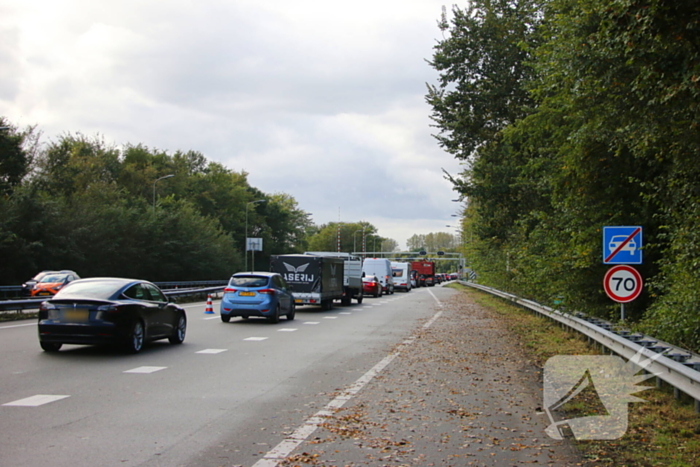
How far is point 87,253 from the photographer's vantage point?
4531 centimetres

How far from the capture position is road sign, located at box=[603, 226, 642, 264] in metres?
12.4

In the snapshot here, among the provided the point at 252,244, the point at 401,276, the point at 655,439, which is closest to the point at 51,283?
the point at 655,439

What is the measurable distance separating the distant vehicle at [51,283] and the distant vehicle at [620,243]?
953 inches

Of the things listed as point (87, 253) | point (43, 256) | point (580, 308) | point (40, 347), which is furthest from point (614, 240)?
point (87, 253)

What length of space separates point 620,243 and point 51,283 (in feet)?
87.0

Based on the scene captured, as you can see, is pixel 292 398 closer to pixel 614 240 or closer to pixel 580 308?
pixel 614 240

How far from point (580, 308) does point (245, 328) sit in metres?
9.11

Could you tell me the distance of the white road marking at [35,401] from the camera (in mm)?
8188

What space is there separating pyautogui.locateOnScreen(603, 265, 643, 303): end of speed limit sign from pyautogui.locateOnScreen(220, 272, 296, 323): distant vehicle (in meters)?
11.9

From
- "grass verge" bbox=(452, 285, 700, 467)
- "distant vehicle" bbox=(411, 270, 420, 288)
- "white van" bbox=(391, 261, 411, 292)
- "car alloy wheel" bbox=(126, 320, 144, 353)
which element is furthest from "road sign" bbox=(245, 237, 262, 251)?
"grass verge" bbox=(452, 285, 700, 467)

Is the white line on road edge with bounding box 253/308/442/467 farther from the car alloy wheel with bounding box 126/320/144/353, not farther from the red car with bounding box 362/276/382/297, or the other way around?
the red car with bounding box 362/276/382/297

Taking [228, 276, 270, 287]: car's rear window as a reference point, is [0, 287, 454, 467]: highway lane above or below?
below

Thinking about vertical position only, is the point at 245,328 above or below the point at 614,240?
below

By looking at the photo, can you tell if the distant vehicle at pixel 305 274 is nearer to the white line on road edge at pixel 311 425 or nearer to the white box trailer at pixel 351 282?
the white box trailer at pixel 351 282
